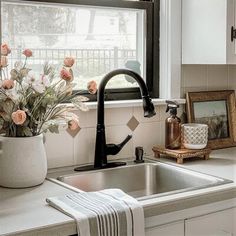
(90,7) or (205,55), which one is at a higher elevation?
(90,7)

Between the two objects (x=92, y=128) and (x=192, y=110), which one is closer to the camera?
(x=92, y=128)

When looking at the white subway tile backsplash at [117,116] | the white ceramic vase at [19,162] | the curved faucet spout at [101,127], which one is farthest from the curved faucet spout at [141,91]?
the white ceramic vase at [19,162]

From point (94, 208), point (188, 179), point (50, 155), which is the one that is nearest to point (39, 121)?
point (50, 155)

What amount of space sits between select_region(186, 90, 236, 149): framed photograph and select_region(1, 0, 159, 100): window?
0.22 metres

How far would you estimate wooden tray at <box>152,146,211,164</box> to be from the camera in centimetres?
224

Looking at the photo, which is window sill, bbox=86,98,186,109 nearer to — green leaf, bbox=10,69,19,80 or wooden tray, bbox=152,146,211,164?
wooden tray, bbox=152,146,211,164

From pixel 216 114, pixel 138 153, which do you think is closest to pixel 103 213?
pixel 138 153

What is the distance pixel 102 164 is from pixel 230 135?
853 millimetres

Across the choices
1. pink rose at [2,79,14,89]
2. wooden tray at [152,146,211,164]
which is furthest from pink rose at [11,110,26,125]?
wooden tray at [152,146,211,164]

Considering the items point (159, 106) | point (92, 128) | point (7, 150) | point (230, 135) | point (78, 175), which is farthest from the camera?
point (230, 135)

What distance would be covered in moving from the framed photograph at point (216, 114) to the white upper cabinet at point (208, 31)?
0.23m

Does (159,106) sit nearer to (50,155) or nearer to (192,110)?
(192,110)

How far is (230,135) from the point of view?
269 centimetres

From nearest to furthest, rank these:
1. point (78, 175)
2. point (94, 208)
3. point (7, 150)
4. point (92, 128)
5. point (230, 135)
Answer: point (94, 208), point (7, 150), point (78, 175), point (92, 128), point (230, 135)
